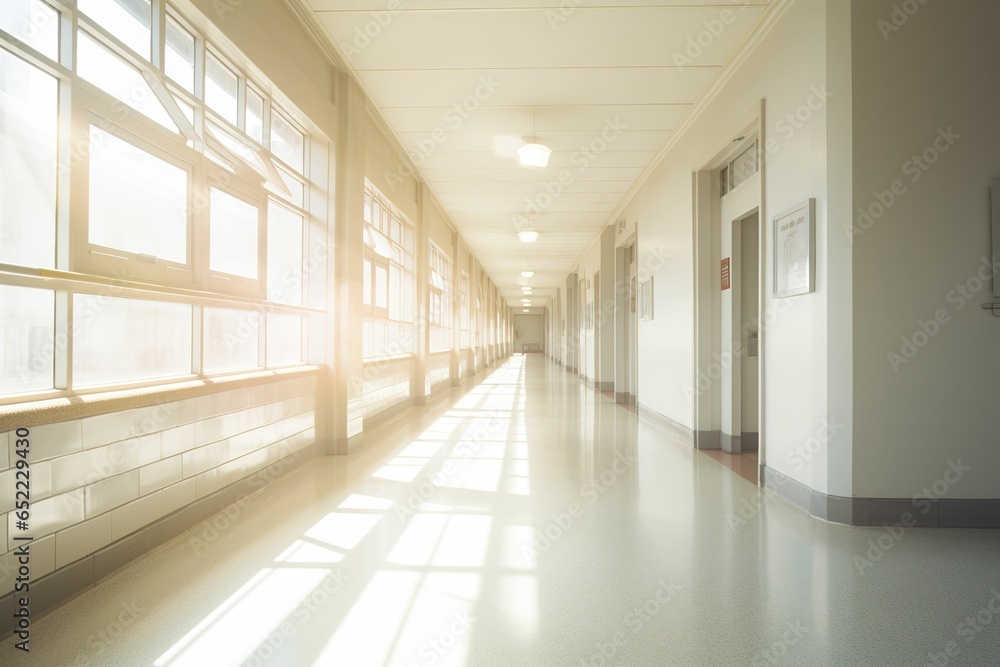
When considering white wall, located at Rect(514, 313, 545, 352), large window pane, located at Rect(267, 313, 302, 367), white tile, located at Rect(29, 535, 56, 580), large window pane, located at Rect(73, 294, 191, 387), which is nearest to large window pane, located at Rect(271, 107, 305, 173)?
large window pane, located at Rect(267, 313, 302, 367)

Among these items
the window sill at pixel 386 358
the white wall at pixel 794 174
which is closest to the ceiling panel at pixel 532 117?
the white wall at pixel 794 174

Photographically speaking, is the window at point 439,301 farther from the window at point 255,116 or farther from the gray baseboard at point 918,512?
the gray baseboard at point 918,512

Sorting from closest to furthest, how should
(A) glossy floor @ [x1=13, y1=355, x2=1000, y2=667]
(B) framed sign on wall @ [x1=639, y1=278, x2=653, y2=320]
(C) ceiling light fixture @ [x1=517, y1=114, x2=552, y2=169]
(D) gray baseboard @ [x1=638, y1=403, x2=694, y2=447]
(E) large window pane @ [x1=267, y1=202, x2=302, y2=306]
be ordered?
(A) glossy floor @ [x1=13, y1=355, x2=1000, y2=667] < (E) large window pane @ [x1=267, y1=202, x2=302, y2=306] < (C) ceiling light fixture @ [x1=517, y1=114, x2=552, y2=169] < (D) gray baseboard @ [x1=638, y1=403, x2=694, y2=447] < (B) framed sign on wall @ [x1=639, y1=278, x2=653, y2=320]

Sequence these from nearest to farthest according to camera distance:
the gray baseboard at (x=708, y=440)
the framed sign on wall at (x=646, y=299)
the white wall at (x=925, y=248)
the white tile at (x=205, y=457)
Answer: the white tile at (x=205, y=457) < the white wall at (x=925, y=248) < the gray baseboard at (x=708, y=440) < the framed sign on wall at (x=646, y=299)

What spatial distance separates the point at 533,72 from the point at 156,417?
426 centimetres

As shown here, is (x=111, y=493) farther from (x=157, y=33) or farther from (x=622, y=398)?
(x=622, y=398)

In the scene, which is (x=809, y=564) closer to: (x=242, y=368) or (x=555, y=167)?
(x=242, y=368)

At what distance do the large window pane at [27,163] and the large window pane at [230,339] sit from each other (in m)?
1.26

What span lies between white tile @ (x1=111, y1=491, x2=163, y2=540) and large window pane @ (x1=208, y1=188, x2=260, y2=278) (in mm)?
1457

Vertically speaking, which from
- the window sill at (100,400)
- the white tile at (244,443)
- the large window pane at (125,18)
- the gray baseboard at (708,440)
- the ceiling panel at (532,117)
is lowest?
the gray baseboard at (708,440)

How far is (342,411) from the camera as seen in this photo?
5453mm

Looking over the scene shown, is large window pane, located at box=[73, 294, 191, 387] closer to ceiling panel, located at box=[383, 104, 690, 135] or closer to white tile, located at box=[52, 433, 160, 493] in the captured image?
white tile, located at box=[52, 433, 160, 493]

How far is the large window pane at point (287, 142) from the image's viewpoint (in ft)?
15.1

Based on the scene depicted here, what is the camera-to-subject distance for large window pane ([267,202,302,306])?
4.53m
